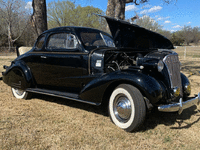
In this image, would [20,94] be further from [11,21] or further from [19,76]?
[11,21]

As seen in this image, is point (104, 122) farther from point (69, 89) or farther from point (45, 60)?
point (45, 60)

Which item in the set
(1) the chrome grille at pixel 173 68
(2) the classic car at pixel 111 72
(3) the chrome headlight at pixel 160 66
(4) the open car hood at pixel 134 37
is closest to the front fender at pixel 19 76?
(2) the classic car at pixel 111 72

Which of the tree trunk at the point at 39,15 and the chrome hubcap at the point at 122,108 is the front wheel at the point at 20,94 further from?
the tree trunk at the point at 39,15

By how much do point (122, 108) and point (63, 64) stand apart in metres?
1.69

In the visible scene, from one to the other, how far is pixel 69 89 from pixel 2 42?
97.0 ft

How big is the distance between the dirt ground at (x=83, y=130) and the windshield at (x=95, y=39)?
4.78ft

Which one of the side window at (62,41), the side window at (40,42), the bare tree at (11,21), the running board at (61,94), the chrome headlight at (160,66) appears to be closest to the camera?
the chrome headlight at (160,66)

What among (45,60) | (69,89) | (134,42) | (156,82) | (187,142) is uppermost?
(134,42)

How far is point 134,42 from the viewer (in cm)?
410

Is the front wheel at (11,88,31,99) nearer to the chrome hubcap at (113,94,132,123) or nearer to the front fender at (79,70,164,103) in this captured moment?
the front fender at (79,70,164,103)

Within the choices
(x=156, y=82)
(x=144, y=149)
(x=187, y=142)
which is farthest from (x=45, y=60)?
(x=187, y=142)

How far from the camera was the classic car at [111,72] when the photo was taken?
9.82 feet

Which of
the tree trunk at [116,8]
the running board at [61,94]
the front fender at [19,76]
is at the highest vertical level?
the tree trunk at [116,8]

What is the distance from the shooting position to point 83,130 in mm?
3086
